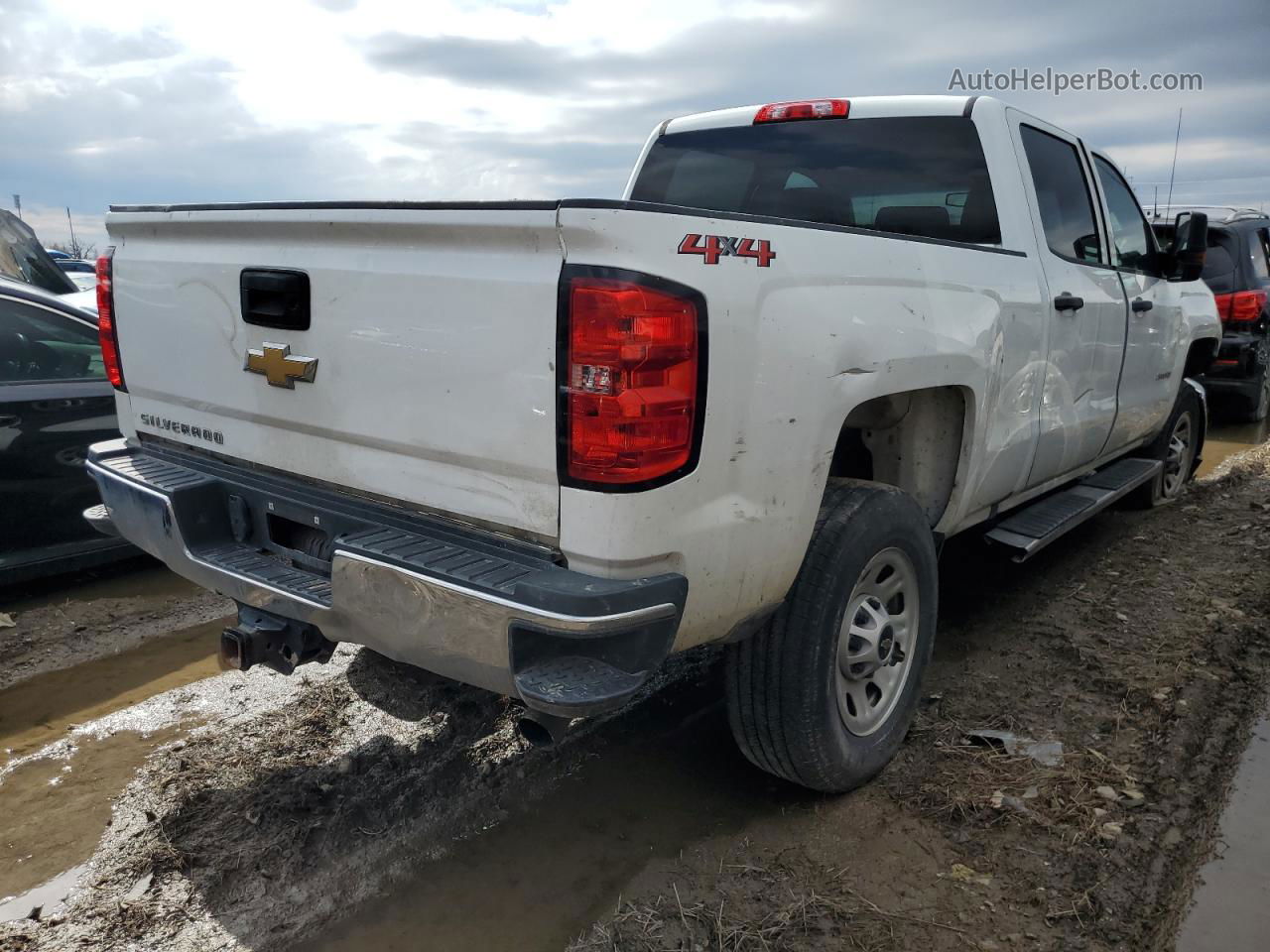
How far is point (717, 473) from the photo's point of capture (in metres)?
2.15

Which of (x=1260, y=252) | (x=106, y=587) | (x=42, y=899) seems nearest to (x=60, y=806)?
(x=42, y=899)

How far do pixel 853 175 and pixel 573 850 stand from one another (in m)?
2.70

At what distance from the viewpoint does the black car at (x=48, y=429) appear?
427cm

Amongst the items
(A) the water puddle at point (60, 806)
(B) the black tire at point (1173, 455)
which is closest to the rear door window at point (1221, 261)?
(B) the black tire at point (1173, 455)

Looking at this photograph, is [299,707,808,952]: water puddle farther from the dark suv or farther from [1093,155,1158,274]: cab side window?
the dark suv

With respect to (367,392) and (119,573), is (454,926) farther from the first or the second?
(119,573)

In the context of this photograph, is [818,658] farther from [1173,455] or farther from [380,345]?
[1173,455]

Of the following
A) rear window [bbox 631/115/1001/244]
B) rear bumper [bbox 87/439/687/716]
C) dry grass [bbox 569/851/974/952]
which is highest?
rear window [bbox 631/115/1001/244]

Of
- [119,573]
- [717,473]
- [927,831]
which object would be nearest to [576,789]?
[927,831]

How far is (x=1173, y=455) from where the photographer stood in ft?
20.5

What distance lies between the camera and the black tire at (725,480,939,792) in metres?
2.56

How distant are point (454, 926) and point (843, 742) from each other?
116 centimetres

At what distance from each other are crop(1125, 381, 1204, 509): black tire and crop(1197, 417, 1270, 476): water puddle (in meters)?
1.10

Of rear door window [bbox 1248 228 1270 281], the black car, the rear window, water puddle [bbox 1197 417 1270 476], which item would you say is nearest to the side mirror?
Result: the rear window
